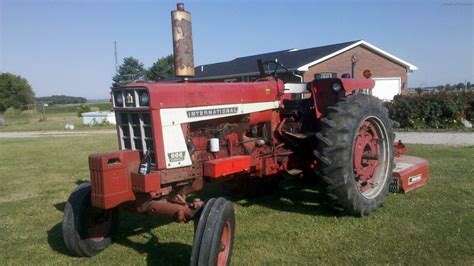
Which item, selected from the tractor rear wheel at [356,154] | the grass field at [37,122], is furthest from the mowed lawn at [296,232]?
the grass field at [37,122]

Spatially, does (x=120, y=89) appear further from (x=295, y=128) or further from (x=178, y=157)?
(x=295, y=128)

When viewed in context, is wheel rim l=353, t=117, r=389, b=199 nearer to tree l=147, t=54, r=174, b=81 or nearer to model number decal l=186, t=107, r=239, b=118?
model number decal l=186, t=107, r=239, b=118

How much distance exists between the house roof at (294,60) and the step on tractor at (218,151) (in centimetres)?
1829

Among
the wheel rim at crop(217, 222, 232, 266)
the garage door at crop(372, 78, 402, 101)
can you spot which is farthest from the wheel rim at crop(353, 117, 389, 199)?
the garage door at crop(372, 78, 402, 101)

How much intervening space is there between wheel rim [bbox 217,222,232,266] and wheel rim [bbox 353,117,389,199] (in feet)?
6.99

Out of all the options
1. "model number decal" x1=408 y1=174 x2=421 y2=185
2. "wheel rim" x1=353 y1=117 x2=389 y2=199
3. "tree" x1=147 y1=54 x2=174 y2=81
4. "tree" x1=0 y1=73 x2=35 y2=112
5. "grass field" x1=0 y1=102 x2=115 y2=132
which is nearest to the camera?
"wheel rim" x1=353 y1=117 x2=389 y2=199

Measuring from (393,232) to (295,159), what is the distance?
1491 millimetres

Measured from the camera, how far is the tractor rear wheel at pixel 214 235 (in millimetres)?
3514

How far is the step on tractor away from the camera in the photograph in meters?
3.93

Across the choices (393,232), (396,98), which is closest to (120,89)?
(393,232)

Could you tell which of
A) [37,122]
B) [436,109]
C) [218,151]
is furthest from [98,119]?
[218,151]

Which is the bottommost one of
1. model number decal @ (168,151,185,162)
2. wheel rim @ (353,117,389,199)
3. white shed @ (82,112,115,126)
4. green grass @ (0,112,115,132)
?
green grass @ (0,112,115,132)

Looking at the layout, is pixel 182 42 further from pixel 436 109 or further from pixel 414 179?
pixel 436 109

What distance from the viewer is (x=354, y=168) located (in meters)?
5.37
